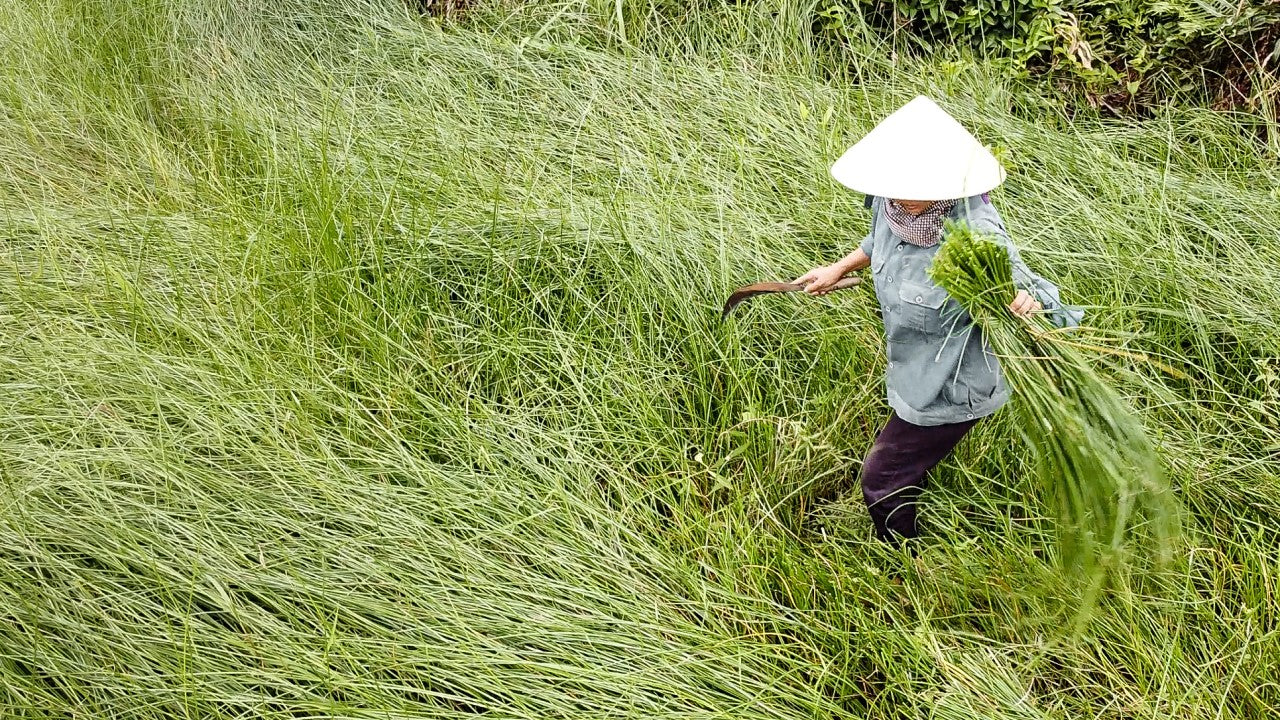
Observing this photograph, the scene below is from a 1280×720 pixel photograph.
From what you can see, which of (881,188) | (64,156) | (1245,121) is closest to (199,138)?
(64,156)

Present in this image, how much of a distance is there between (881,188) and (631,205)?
1156 mm

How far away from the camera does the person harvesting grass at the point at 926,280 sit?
5.41ft

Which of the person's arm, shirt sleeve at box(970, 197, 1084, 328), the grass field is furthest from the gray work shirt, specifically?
the grass field

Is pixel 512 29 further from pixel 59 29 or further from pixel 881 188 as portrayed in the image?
pixel 881 188

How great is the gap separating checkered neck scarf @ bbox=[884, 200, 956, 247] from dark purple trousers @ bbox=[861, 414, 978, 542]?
36cm

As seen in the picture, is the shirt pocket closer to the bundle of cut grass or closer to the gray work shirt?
the gray work shirt

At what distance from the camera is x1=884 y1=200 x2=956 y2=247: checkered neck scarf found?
1709mm

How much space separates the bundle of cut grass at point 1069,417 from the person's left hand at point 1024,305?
0.01m

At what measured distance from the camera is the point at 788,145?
2941 millimetres

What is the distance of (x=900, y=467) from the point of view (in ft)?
6.46

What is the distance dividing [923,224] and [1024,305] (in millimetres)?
230

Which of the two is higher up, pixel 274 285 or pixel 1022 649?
pixel 274 285

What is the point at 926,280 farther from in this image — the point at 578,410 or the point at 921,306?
the point at 578,410

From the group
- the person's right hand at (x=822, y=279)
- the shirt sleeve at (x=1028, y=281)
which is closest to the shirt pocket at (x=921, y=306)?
the shirt sleeve at (x=1028, y=281)
